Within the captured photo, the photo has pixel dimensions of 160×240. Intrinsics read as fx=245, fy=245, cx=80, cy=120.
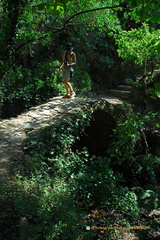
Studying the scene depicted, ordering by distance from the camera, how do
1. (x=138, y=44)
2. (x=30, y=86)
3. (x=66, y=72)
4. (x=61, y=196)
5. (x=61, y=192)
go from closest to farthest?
1. (x=61, y=196)
2. (x=61, y=192)
3. (x=66, y=72)
4. (x=138, y=44)
5. (x=30, y=86)

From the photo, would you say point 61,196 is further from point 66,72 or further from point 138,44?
point 138,44

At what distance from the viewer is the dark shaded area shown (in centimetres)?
739

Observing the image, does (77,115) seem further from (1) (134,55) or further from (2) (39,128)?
(1) (134,55)

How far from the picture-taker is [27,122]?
19.2 ft

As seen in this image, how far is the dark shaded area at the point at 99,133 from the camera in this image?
24.3 feet

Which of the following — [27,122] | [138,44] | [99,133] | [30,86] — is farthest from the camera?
[30,86]

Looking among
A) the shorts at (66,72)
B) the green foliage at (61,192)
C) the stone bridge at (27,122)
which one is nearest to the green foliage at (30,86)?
the stone bridge at (27,122)

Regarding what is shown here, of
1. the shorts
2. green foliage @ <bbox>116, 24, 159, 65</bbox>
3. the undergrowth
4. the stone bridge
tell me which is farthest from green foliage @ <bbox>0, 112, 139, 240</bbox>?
green foliage @ <bbox>116, 24, 159, 65</bbox>

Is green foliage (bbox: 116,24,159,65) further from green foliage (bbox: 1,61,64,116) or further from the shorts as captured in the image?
green foliage (bbox: 1,61,64,116)

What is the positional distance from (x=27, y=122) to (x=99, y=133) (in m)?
2.95

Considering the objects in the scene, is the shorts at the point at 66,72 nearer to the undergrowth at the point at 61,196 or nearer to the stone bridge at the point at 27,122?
the stone bridge at the point at 27,122

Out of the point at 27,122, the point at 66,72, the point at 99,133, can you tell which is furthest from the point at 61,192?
the point at 99,133

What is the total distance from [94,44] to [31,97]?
6164 millimetres

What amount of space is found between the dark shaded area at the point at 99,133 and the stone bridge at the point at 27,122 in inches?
20.5
